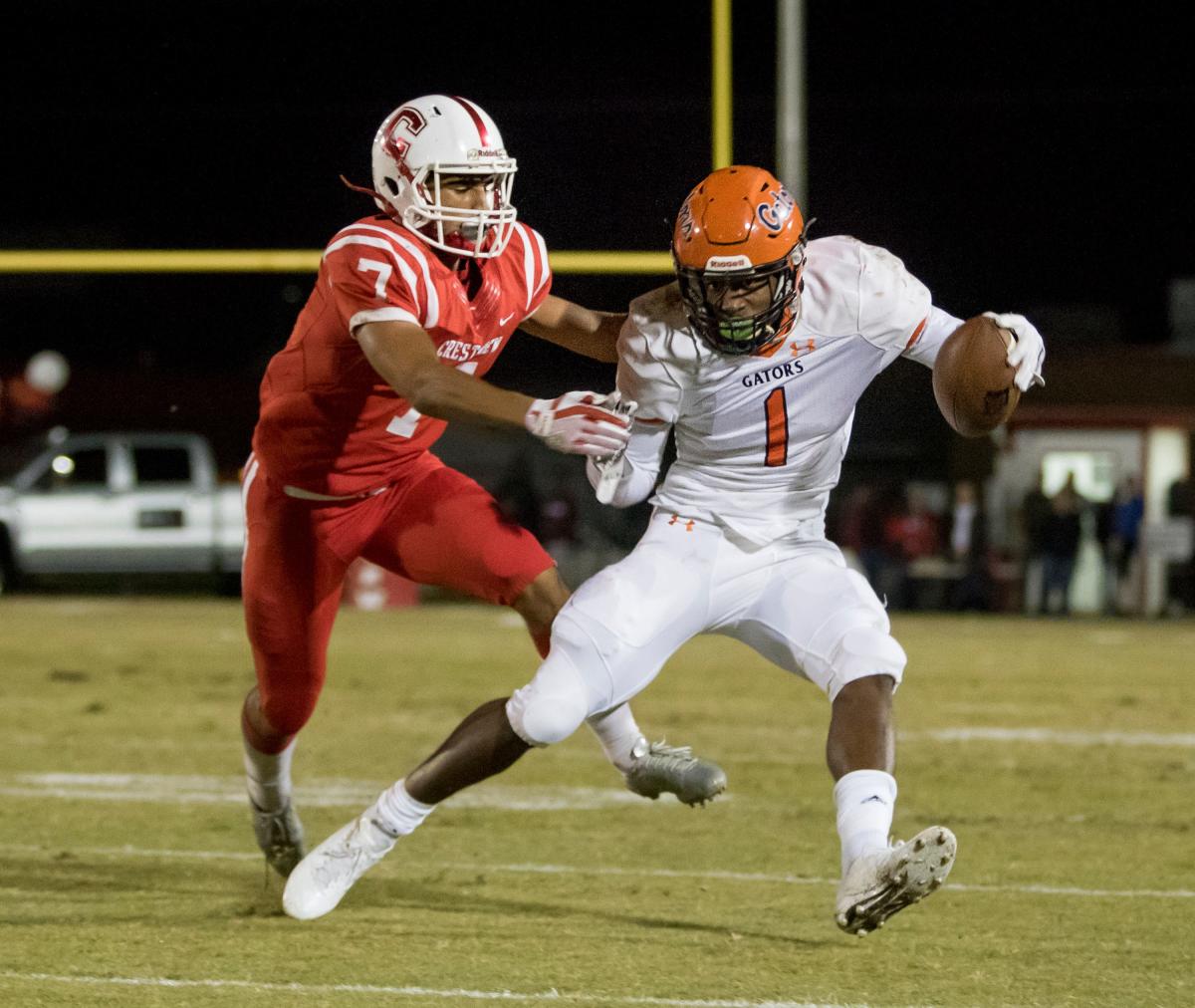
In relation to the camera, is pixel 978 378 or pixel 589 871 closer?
pixel 978 378

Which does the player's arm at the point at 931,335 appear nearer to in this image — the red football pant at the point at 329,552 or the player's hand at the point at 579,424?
the player's hand at the point at 579,424

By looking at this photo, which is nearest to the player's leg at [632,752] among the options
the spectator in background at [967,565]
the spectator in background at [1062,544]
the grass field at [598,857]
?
the grass field at [598,857]

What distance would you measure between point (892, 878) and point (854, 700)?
1.65 feet

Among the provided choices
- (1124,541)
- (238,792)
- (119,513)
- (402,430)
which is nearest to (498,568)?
(402,430)

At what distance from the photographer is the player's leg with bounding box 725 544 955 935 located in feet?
11.8

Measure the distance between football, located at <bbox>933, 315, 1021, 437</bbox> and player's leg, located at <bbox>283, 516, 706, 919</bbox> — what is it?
0.69 metres

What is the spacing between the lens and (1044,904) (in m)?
A: 4.75

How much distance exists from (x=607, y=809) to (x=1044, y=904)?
180 cm

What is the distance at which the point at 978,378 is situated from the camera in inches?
159

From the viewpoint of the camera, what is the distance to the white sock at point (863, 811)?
12.3 ft

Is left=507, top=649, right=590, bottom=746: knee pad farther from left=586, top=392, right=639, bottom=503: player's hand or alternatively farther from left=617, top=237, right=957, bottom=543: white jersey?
left=617, top=237, right=957, bottom=543: white jersey

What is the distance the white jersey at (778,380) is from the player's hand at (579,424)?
462mm

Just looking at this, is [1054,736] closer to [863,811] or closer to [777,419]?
[777,419]

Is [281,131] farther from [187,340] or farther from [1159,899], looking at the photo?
[1159,899]
